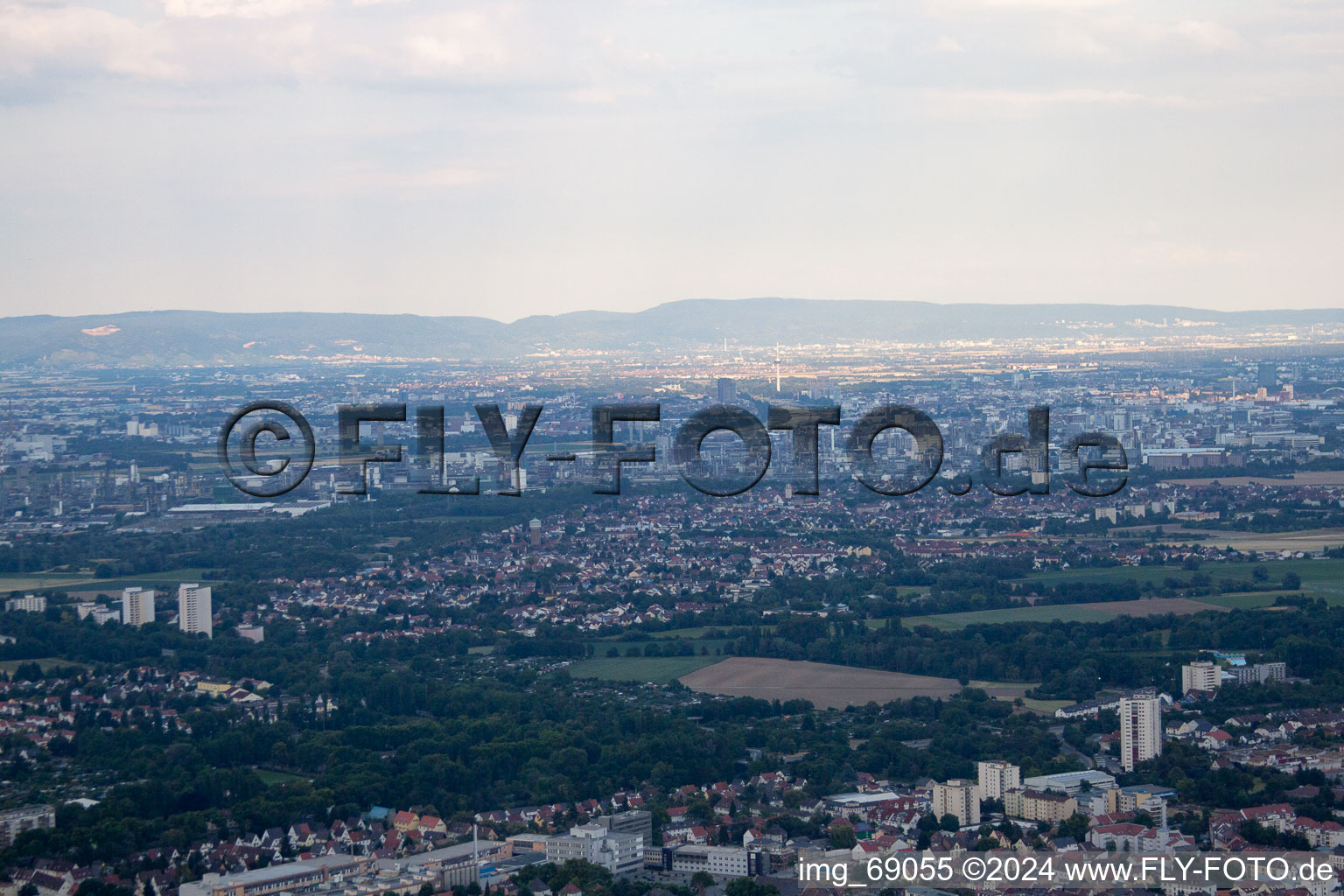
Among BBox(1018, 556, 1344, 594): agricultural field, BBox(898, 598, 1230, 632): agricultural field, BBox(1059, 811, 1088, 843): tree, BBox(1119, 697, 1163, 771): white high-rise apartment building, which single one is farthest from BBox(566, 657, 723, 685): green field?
BBox(1059, 811, 1088, 843): tree

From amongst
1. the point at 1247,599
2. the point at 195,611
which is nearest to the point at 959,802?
the point at 1247,599

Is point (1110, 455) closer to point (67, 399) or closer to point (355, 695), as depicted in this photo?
point (355, 695)

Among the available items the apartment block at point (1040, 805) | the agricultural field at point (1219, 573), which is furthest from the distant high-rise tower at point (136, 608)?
the apartment block at point (1040, 805)

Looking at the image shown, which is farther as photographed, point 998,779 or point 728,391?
point 728,391

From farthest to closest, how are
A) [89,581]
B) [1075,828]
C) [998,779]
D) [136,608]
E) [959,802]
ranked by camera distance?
1. [89,581]
2. [136,608]
3. [998,779]
4. [959,802]
5. [1075,828]

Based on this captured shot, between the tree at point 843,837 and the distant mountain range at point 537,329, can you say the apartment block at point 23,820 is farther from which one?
the distant mountain range at point 537,329

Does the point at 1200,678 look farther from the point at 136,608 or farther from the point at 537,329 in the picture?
the point at 537,329

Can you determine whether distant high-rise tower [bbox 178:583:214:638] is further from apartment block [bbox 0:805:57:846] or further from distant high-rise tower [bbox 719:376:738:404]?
distant high-rise tower [bbox 719:376:738:404]
